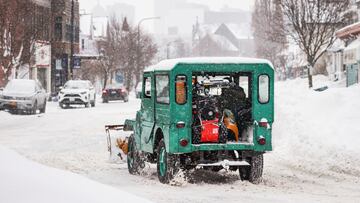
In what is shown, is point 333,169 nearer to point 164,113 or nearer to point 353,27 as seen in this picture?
point 164,113

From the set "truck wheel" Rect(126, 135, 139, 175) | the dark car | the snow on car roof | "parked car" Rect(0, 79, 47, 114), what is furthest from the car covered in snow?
the dark car

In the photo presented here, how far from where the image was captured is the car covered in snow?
13.5 meters

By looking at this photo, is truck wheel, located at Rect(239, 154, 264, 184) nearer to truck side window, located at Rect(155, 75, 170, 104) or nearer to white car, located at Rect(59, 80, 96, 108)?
truck side window, located at Rect(155, 75, 170, 104)

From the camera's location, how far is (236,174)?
1538 cm

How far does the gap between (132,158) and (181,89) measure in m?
2.69

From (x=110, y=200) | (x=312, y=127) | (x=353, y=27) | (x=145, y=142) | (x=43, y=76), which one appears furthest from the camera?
(x=43, y=76)

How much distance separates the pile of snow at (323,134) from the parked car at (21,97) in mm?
15451

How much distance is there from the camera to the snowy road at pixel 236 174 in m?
12.2

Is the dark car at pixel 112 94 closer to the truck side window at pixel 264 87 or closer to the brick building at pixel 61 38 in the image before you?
the brick building at pixel 61 38

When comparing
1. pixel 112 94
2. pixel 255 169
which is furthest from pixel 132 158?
pixel 112 94

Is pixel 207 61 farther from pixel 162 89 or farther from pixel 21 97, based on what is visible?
pixel 21 97

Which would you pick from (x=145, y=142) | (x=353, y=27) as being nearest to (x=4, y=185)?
(x=145, y=142)

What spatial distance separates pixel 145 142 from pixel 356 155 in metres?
4.27

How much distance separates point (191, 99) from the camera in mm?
13578
